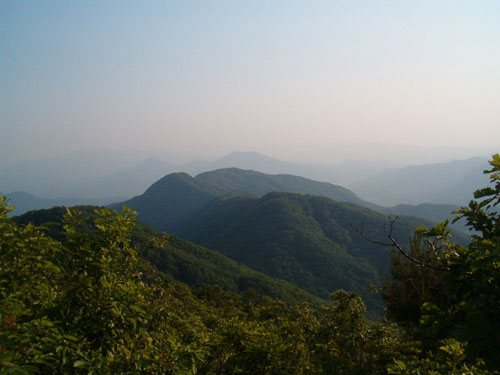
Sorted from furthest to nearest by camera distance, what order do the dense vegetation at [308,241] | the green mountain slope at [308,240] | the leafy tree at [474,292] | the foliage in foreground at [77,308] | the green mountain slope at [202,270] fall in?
the green mountain slope at [308,240]
the dense vegetation at [308,241]
the green mountain slope at [202,270]
the foliage in foreground at [77,308]
the leafy tree at [474,292]

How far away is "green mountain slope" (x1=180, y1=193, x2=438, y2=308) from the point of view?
401 feet

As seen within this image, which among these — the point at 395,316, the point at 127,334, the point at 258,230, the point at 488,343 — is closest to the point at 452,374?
the point at 488,343

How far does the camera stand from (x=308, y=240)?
150 meters

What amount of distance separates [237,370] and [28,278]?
5.85 metres

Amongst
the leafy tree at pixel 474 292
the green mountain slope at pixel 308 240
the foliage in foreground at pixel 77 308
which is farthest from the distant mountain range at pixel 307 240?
the foliage in foreground at pixel 77 308

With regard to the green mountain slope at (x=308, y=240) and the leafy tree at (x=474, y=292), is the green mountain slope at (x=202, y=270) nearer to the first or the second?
the green mountain slope at (x=308, y=240)

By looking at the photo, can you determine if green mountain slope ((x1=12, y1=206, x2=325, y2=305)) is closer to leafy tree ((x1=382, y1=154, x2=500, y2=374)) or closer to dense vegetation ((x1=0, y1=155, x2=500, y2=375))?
dense vegetation ((x1=0, y1=155, x2=500, y2=375))

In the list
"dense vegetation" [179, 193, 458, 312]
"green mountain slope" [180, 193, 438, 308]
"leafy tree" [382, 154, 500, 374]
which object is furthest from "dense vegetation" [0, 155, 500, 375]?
"green mountain slope" [180, 193, 438, 308]

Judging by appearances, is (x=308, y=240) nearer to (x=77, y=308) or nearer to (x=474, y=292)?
(x=474, y=292)

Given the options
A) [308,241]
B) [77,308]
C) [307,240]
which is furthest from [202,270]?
[77,308]

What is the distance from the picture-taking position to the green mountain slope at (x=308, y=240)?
122312 mm

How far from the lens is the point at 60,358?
3.36 metres

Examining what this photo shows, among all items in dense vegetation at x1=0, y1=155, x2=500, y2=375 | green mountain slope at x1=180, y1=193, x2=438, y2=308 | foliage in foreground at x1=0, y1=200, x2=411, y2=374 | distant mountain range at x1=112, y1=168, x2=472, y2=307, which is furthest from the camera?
distant mountain range at x1=112, y1=168, x2=472, y2=307

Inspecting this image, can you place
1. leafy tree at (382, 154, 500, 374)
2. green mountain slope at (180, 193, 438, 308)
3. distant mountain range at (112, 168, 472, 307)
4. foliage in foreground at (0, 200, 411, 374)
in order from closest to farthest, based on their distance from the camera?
leafy tree at (382, 154, 500, 374) → foliage in foreground at (0, 200, 411, 374) → green mountain slope at (180, 193, 438, 308) → distant mountain range at (112, 168, 472, 307)
